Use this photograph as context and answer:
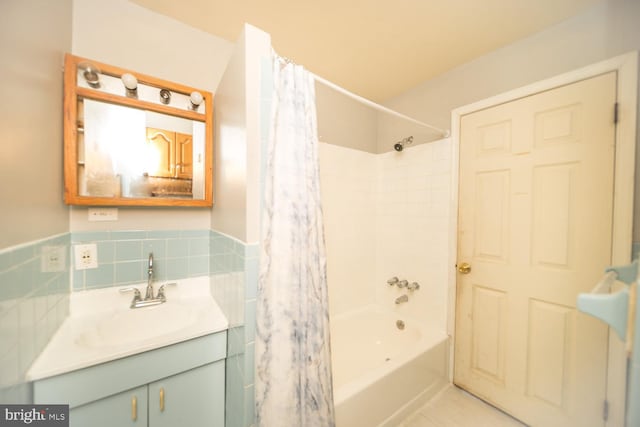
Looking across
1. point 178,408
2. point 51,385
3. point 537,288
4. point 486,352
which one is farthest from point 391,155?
point 51,385

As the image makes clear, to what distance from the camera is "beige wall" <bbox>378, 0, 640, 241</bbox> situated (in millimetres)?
1085

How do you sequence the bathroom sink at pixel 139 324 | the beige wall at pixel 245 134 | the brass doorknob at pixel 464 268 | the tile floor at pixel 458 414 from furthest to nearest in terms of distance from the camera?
the brass doorknob at pixel 464 268 → the tile floor at pixel 458 414 → the bathroom sink at pixel 139 324 → the beige wall at pixel 245 134

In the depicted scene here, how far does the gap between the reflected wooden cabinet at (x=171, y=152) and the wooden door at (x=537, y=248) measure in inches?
72.9

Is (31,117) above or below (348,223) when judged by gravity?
above

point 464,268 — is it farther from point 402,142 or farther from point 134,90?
point 134,90

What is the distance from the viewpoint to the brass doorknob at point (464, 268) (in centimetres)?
157

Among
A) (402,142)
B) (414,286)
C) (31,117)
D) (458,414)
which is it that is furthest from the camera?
(402,142)

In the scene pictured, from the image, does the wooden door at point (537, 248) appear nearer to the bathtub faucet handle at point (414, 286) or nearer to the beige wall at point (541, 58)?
the beige wall at point (541, 58)

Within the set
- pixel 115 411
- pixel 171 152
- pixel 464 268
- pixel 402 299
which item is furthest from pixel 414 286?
pixel 171 152

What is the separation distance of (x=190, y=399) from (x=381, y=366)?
3.37 feet

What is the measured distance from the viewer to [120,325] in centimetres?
108

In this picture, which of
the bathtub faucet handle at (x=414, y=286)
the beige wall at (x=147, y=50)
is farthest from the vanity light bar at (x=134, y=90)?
the bathtub faucet handle at (x=414, y=286)

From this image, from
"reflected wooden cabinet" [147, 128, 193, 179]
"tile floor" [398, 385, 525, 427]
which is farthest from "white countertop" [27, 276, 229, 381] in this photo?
"tile floor" [398, 385, 525, 427]

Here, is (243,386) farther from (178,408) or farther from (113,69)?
(113,69)
